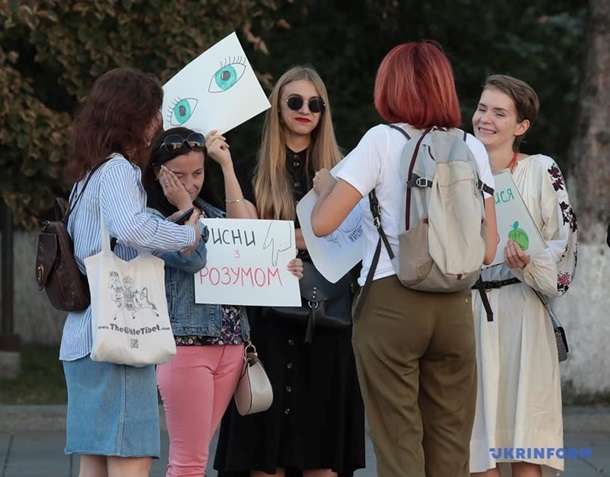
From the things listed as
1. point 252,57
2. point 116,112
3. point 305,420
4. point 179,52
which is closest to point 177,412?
point 305,420

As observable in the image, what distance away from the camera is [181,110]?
5.32 m

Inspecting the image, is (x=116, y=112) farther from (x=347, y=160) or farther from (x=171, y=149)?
(x=347, y=160)

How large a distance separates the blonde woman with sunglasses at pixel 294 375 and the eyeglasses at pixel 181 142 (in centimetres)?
60

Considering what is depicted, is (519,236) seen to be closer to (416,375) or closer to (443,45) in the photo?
(416,375)

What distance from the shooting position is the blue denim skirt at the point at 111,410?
434cm

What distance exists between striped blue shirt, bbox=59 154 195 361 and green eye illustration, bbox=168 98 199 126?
907mm

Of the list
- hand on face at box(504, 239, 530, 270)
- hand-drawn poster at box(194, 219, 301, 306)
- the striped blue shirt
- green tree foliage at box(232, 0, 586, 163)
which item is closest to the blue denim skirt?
the striped blue shirt

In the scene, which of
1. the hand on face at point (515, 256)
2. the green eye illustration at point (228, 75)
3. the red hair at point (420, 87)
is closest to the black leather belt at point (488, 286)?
the hand on face at point (515, 256)

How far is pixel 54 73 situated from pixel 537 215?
553cm

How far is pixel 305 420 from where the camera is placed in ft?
17.9

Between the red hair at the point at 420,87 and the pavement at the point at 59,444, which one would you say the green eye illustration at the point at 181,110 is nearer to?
the red hair at the point at 420,87

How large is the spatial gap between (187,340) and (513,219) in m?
1.44

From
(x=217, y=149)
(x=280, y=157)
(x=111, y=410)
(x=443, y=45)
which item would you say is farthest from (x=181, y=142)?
(x=443, y=45)

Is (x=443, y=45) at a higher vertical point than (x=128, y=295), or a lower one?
higher
